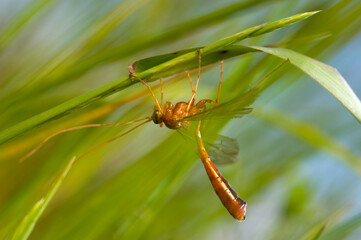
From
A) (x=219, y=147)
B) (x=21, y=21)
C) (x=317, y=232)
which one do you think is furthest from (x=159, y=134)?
(x=317, y=232)

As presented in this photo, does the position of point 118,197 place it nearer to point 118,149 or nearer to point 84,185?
point 84,185

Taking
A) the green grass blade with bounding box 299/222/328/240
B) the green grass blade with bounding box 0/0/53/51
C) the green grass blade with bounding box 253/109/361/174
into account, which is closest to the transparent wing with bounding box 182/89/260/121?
the green grass blade with bounding box 299/222/328/240

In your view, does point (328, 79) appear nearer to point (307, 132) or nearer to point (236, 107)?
point (236, 107)

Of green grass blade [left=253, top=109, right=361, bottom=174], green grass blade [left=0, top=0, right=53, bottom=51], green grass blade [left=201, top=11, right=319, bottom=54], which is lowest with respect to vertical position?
green grass blade [left=253, top=109, right=361, bottom=174]

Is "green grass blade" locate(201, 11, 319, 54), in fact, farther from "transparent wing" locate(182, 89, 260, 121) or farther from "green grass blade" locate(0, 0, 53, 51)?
"green grass blade" locate(0, 0, 53, 51)

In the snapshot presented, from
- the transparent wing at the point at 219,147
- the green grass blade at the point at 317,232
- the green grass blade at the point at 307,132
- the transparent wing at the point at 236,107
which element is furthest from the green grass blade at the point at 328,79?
the green grass blade at the point at 307,132

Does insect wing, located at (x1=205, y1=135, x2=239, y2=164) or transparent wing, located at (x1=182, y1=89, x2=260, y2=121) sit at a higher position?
transparent wing, located at (x1=182, y1=89, x2=260, y2=121)
